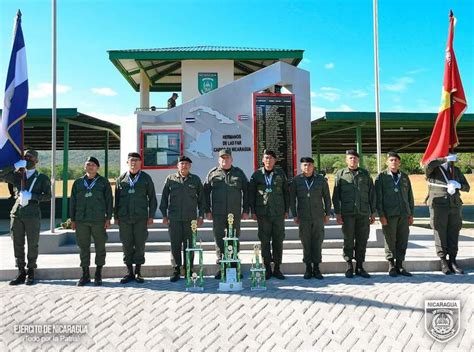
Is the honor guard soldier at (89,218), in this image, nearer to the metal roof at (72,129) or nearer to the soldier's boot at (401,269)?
the soldier's boot at (401,269)

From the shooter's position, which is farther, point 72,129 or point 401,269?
point 72,129

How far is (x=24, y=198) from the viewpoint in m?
4.76

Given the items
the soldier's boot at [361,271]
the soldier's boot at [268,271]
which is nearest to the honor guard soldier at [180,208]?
the soldier's boot at [268,271]

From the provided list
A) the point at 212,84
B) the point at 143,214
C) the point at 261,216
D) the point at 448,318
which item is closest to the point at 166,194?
the point at 143,214

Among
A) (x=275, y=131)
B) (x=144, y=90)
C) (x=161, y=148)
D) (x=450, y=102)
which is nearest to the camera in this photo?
(x=450, y=102)

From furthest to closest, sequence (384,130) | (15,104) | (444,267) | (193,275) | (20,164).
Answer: (384,130) → (15,104) → (444,267) → (20,164) → (193,275)

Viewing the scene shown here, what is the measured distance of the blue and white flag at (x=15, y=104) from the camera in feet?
16.6

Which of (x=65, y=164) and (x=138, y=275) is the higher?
(x=65, y=164)

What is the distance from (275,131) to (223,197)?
10.2ft

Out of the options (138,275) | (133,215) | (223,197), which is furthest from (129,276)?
(223,197)

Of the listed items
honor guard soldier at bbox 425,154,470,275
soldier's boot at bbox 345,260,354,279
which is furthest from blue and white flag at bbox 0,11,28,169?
honor guard soldier at bbox 425,154,470,275

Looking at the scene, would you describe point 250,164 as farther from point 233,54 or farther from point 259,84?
point 233,54

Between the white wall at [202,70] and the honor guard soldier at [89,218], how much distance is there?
7738 mm

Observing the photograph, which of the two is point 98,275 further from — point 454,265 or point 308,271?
point 454,265
